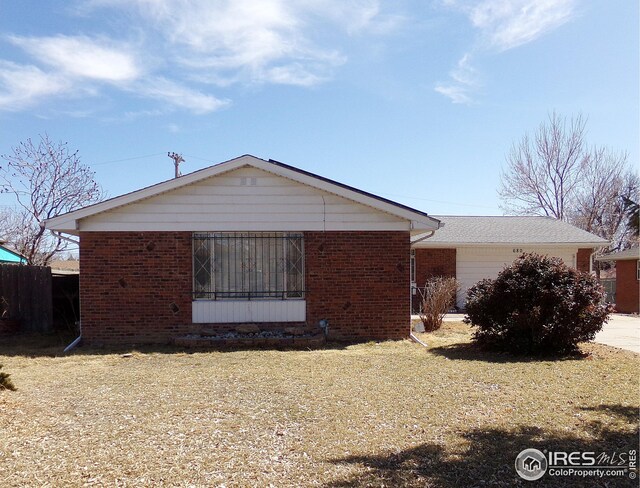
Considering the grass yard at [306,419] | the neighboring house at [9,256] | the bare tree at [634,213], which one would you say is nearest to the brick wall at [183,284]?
the grass yard at [306,419]

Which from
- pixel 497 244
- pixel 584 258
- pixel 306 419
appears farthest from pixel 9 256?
pixel 584 258

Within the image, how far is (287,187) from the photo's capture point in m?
10.7

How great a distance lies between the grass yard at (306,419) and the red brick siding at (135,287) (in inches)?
67.8

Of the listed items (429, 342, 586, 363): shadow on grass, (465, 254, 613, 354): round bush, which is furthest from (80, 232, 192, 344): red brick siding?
(465, 254, 613, 354): round bush

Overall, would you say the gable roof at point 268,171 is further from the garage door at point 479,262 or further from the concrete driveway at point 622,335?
the garage door at point 479,262

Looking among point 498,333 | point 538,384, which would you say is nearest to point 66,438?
point 538,384

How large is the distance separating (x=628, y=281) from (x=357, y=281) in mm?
15620

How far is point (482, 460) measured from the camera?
14.0ft

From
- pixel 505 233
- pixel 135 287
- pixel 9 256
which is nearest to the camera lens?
pixel 135 287

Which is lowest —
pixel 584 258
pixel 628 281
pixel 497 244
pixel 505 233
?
pixel 628 281

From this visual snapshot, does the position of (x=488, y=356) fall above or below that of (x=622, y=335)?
above

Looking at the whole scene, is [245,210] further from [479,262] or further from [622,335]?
[479,262]

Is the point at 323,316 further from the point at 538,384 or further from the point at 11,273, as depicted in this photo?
the point at 11,273

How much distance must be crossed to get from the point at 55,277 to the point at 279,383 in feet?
29.1
